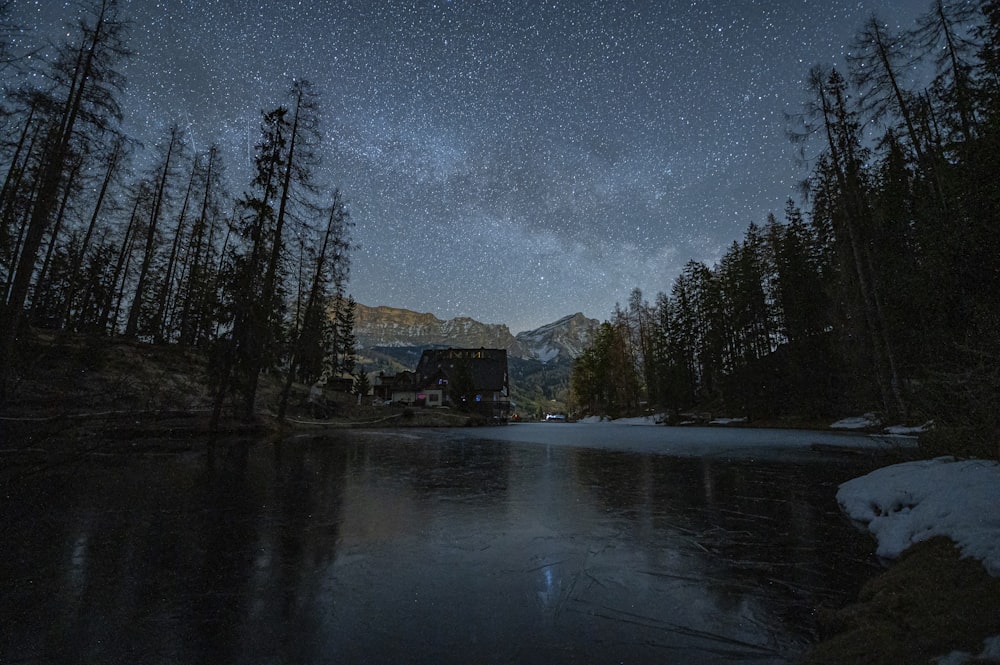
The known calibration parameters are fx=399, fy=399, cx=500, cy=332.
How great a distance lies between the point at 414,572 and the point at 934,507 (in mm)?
5802

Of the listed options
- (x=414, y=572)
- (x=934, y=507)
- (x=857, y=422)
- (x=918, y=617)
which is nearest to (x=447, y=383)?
(x=857, y=422)

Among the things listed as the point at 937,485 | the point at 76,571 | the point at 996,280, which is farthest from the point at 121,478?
the point at 996,280

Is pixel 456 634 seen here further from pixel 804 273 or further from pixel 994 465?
pixel 804 273

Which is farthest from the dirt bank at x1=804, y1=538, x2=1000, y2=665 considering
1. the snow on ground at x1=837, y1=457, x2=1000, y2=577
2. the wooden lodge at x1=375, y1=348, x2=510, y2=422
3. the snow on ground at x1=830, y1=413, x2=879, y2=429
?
the wooden lodge at x1=375, y1=348, x2=510, y2=422

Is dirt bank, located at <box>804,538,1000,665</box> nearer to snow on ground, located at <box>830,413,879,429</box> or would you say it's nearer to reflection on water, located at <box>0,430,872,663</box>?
reflection on water, located at <box>0,430,872,663</box>

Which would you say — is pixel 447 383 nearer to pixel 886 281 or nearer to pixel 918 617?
pixel 886 281

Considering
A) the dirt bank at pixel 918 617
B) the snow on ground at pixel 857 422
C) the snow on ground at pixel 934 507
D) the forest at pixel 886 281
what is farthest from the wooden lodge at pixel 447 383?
the dirt bank at pixel 918 617

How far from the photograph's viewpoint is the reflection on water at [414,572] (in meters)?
2.79

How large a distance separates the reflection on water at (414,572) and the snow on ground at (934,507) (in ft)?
1.27

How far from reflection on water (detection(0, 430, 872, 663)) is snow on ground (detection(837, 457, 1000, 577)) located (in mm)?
387

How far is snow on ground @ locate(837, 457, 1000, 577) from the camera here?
3449 mm

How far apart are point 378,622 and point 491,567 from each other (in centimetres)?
149

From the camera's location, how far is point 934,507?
449 cm

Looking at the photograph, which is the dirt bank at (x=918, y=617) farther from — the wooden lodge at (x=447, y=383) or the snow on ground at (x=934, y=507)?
the wooden lodge at (x=447, y=383)
